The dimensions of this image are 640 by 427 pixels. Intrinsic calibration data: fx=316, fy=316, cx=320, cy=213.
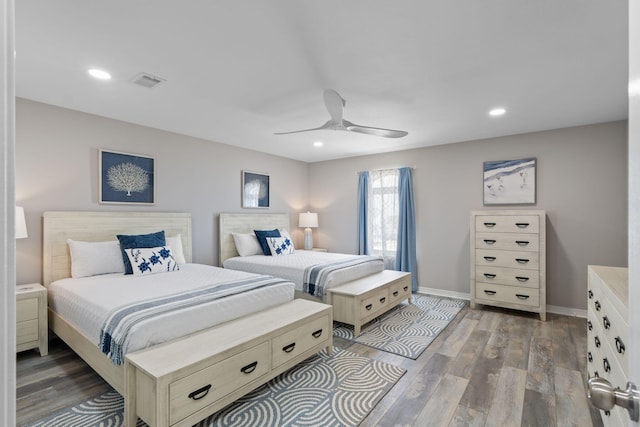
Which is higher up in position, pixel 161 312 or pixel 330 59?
pixel 330 59

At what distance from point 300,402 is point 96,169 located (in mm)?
3223

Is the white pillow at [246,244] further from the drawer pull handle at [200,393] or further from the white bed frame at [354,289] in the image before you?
the drawer pull handle at [200,393]

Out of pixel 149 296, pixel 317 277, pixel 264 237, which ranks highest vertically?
pixel 264 237

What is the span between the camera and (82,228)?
3328 millimetres

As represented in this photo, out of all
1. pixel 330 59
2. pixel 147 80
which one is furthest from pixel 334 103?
pixel 147 80

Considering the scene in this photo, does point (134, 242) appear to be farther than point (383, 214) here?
No

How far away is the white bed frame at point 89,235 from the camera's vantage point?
88.4 inches

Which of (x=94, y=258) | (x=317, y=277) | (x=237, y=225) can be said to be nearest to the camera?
(x=94, y=258)

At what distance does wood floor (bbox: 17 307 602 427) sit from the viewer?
2029mm

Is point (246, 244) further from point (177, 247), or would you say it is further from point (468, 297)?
point (468, 297)

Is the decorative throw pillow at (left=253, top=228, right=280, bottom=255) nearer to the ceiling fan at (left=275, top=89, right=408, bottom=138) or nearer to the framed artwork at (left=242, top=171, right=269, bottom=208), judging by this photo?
the framed artwork at (left=242, top=171, right=269, bottom=208)

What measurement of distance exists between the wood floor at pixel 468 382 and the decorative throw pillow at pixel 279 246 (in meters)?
1.95

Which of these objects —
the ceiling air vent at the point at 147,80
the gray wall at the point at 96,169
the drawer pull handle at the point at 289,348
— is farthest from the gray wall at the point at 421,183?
the drawer pull handle at the point at 289,348

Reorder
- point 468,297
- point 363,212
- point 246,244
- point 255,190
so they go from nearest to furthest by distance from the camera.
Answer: point 468,297
point 246,244
point 255,190
point 363,212
